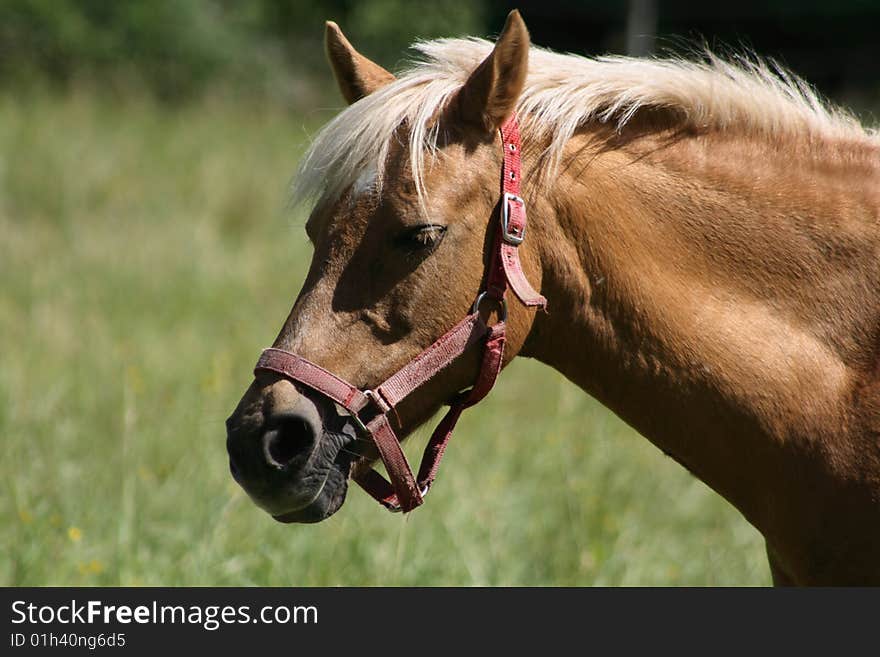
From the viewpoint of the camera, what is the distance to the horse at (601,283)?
2.19 m

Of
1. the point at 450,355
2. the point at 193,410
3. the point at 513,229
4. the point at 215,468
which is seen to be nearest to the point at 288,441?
the point at 450,355

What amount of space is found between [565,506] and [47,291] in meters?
4.15

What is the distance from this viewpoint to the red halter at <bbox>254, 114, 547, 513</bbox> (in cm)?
215

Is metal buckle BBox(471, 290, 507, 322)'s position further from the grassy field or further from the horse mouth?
the grassy field

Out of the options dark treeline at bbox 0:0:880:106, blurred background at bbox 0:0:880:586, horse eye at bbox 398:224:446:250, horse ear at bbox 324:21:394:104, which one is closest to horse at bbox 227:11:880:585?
horse eye at bbox 398:224:446:250

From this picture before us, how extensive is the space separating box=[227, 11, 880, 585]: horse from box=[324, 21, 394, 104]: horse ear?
179mm

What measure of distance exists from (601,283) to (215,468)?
259 cm

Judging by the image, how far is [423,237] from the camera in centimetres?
219

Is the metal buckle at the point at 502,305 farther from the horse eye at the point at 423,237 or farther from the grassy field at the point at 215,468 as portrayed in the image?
the grassy field at the point at 215,468

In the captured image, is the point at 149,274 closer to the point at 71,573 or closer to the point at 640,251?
the point at 71,573

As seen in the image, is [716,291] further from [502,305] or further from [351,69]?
[351,69]

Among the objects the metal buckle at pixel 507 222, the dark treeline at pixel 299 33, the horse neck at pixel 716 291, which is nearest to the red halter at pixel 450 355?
the metal buckle at pixel 507 222

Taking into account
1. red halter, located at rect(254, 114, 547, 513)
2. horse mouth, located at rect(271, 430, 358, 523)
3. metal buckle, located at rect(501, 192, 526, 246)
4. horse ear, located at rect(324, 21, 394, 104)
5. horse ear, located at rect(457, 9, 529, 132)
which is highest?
horse ear, located at rect(457, 9, 529, 132)

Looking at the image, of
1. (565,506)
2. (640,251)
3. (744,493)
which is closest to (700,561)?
(565,506)
